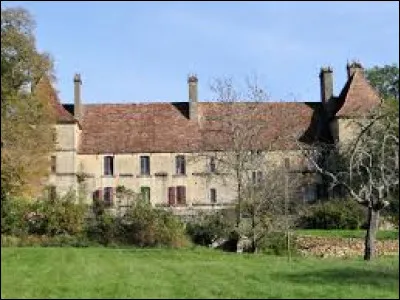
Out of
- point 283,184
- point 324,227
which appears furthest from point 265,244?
point 324,227

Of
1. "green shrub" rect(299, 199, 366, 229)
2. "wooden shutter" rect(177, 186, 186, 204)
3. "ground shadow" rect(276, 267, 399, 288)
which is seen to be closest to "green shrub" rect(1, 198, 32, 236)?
"green shrub" rect(299, 199, 366, 229)

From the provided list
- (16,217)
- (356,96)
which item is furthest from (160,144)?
(16,217)

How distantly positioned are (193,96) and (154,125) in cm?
362

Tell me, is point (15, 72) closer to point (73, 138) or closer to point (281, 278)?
point (281, 278)

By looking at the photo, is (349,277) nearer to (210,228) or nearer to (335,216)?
(210,228)

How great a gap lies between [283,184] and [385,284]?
20834 mm

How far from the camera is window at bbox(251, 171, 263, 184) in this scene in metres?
37.3

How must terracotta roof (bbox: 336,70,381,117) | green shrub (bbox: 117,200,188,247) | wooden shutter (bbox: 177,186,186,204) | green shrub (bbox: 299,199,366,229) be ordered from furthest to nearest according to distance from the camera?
wooden shutter (bbox: 177,186,186,204)
terracotta roof (bbox: 336,70,381,117)
green shrub (bbox: 299,199,366,229)
green shrub (bbox: 117,200,188,247)

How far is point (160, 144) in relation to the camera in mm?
53250

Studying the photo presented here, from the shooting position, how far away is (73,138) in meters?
51.6

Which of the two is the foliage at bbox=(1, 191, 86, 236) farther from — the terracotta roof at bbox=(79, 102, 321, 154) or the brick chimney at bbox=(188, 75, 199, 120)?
the brick chimney at bbox=(188, 75, 199, 120)

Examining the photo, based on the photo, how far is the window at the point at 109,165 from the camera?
2083 inches

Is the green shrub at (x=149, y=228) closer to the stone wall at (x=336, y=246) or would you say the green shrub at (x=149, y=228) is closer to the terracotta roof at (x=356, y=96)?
the stone wall at (x=336, y=246)

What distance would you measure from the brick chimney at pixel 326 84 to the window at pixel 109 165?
16.6m
